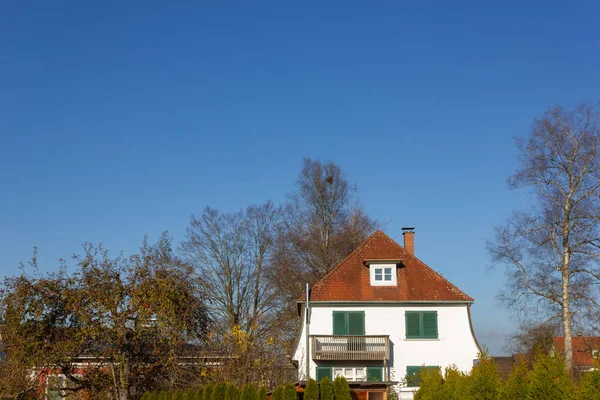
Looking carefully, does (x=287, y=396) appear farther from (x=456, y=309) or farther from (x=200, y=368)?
(x=456, y=309)

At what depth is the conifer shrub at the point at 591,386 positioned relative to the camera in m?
13.1

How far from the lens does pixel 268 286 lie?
45281mm

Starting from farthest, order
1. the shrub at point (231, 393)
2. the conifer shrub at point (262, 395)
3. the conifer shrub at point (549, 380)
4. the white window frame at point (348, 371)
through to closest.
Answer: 1. the white window frame at point (348, 371)
2. the shrub at point (231, 393)
3. the conifer shrub at point (262, 395)
4. the conifer shrub at point (549, 380)

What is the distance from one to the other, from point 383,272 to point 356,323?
9.89ft

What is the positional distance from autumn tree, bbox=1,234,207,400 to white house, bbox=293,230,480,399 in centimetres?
1056

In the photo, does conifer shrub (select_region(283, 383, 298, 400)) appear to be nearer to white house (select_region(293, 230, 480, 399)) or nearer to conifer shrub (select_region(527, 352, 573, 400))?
conifer shrub (select_region(527, 352, 573, 400))

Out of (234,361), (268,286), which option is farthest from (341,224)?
(234,361)

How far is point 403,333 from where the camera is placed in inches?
1315

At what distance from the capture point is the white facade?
32.8 metres

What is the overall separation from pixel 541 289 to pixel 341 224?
Result: 704 inches

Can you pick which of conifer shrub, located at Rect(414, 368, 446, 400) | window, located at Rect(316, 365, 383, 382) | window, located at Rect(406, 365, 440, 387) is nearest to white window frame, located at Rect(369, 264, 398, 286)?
window, located at Rect(406, 365, 440, 387)

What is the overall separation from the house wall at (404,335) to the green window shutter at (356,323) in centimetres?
20

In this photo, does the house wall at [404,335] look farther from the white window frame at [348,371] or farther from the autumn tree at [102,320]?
the autumn tree at [102,320]

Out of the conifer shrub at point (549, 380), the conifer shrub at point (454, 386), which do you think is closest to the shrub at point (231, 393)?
the conifer shrub at point (454, 386)
